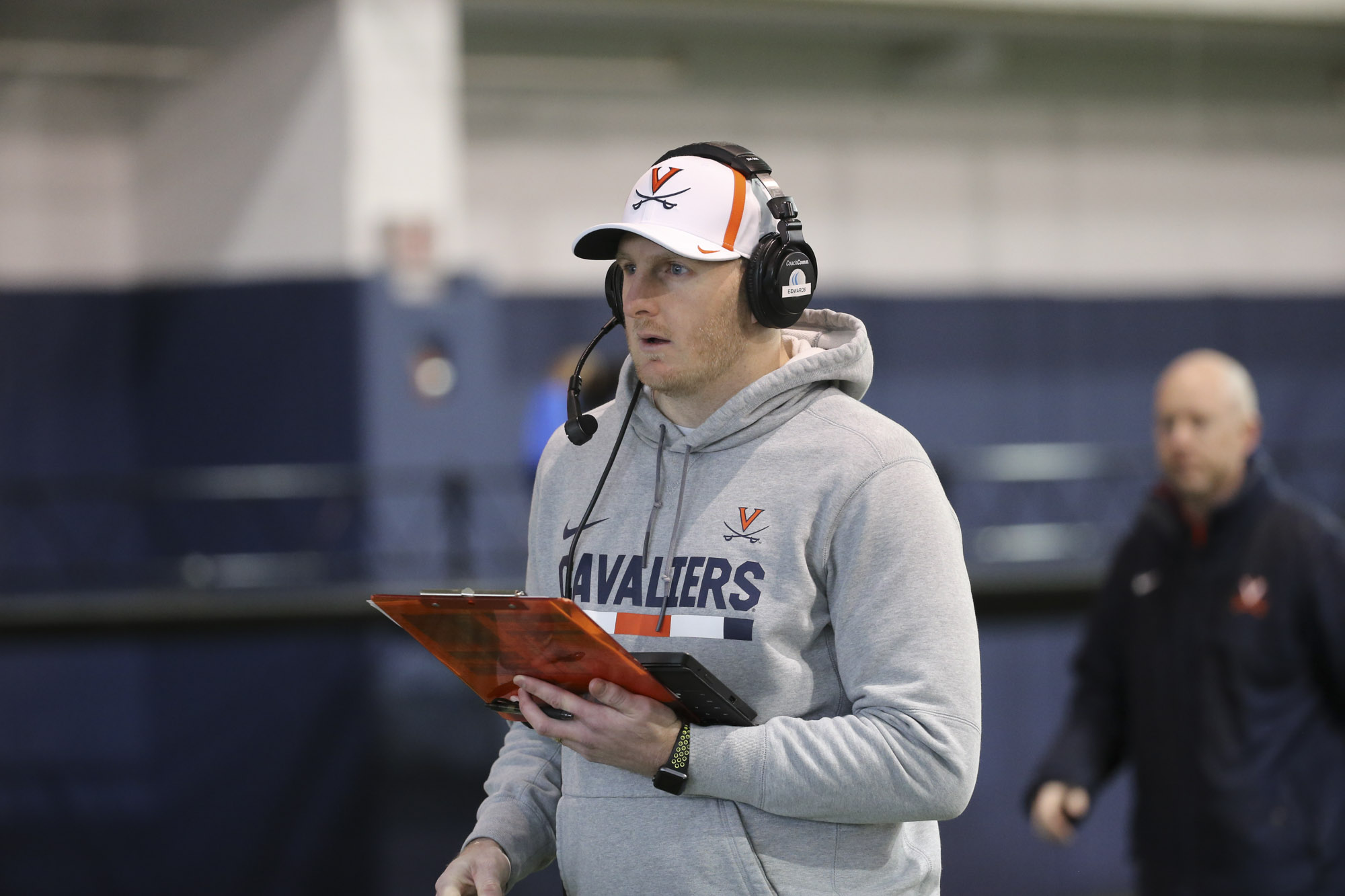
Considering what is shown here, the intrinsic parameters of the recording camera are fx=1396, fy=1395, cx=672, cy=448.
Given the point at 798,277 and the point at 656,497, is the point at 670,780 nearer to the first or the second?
the point at 656,497

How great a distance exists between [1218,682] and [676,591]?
2050mm

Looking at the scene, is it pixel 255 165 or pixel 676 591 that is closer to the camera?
pixel 676 591

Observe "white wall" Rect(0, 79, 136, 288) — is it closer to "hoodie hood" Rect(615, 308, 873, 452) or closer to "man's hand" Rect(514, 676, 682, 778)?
"hoodie hood" Rect(615, 308, 873, 452)

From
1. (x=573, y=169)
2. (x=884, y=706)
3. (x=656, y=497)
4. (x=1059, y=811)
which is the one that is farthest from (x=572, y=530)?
(x=573, y=169)

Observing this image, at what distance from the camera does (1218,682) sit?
320 centimetres

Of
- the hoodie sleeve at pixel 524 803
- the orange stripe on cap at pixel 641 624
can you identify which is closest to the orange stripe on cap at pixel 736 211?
the orange stripe on cap at pixel 641 624

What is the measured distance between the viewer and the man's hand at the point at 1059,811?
3.05 m

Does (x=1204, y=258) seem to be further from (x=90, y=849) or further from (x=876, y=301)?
(x=90, y=849)

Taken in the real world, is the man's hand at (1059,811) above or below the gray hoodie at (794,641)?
below

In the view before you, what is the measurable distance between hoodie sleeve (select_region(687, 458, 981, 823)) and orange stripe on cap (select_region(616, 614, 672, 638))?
0.13 metres

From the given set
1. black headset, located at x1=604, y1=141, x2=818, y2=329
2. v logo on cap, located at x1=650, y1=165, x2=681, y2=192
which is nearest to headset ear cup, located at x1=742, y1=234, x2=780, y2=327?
black headset, located at x1=604, y1=141, x2=818, y2=329

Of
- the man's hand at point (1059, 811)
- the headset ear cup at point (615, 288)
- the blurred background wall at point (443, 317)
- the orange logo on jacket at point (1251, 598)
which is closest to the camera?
the headset ear cup at point (615, 288)

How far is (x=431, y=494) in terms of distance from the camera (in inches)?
272

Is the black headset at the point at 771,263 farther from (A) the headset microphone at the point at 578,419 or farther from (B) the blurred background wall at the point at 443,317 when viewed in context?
(B) the blurred background wall at the point at 443,317
